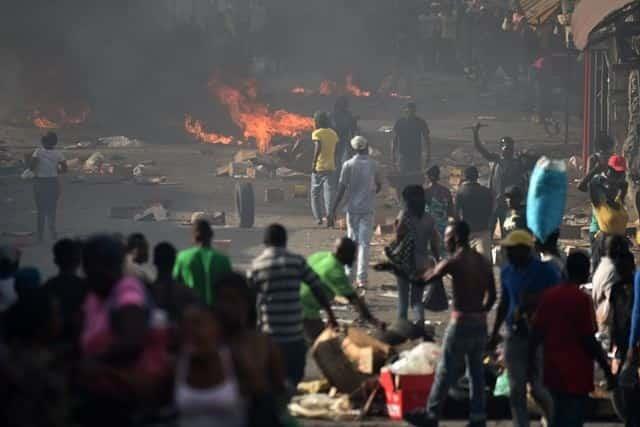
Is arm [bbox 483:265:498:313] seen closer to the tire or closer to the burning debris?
the tire

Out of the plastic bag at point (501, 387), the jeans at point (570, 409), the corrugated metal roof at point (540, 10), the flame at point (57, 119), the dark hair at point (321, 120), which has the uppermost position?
the corrugated metal roof at point (540, 10)

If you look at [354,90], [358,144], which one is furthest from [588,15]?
[354,90]

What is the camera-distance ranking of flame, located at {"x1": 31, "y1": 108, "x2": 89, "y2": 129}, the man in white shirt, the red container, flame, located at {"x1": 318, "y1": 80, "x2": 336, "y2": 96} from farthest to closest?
flame, located at {"x1": 318, "y1": 80, "x2": 336, "y2": 96}, flame, located at {"x1": 31, "y1": 108, "x2": 89, "y2": 129}, the man in white shirt, the red container

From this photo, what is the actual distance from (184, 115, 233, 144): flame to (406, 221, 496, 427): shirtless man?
2094 cm

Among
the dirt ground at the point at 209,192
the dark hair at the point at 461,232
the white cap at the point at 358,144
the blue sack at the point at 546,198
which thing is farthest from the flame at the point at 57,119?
the dark hair at the point at 461,232

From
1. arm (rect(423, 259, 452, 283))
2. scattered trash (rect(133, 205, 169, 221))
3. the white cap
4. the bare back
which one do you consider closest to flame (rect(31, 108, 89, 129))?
scattered trash (rect(133, 205, 169, 221))

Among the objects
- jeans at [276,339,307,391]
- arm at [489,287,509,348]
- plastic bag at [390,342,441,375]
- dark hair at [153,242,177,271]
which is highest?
dark hair at [153,242,177,271]

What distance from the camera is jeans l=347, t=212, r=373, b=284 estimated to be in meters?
17.3

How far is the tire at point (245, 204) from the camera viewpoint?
2234cm

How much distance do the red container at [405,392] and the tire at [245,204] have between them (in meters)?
10.7

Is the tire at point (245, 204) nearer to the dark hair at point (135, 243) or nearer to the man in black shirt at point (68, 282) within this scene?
the dark hair at point (135, 243)

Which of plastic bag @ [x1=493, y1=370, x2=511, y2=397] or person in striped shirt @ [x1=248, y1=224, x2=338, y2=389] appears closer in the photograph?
person in striped shirt @ [x1=248, y1=224, x2=338, y2=389]

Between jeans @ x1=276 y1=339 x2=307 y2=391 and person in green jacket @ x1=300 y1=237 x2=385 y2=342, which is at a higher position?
person in green jacket @ x1=300 y1=237 x2=385 y2=342

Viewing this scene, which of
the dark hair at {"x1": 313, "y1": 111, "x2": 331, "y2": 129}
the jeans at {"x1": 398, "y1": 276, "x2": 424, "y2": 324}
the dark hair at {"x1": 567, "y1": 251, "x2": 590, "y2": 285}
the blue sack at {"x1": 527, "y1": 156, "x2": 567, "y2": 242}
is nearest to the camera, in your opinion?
the dark hair at {"x1": 567, "y1": 251, "x2": 590, "y2": 285}
